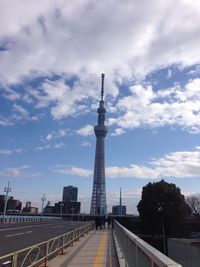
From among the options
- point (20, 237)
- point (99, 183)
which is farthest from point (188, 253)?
point (99, 183)

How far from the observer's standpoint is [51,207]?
624 ft

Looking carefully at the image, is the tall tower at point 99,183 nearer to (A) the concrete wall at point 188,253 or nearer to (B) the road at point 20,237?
(A) the concrete wall at point 188,253

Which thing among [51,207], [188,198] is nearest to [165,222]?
[188,198]

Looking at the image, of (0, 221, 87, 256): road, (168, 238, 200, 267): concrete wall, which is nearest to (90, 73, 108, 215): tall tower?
(168, 238, 200, 267): concrete wall

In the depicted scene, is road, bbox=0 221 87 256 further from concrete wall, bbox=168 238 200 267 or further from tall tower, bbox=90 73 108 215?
tall tower, bbox=90 73 108 215

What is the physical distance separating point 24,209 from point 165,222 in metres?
139

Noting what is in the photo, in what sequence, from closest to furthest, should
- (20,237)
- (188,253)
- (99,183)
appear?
(20,237)
(188,253)
(99,183)

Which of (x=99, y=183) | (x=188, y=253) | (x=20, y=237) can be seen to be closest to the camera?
(x=20, y=237)

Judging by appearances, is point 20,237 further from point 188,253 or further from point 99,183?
point 99,183

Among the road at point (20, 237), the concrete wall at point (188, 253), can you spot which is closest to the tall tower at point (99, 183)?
the concrete wall at point (188, 253)

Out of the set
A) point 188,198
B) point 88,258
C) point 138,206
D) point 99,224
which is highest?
point 188,198

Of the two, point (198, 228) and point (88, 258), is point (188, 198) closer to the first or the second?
point (198, 228)

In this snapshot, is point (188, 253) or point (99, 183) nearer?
point (188, 253)

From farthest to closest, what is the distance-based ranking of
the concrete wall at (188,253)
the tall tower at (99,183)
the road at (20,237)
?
the tall tower at (99,183) < the concrete wall at (188,253) < the road at (20,237)
